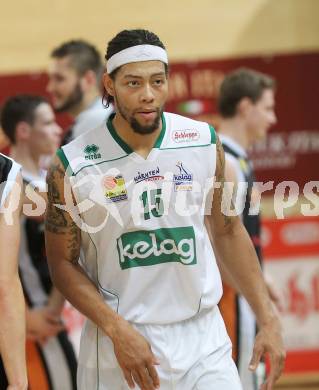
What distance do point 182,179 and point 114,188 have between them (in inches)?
11.5

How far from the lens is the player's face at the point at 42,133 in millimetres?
6383

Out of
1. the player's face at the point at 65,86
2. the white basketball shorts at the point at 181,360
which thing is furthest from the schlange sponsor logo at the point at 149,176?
the player's face at the point at 65,86

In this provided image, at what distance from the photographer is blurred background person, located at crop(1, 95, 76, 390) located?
6.01 meters

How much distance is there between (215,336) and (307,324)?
14.1ft

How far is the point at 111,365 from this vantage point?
429 cm

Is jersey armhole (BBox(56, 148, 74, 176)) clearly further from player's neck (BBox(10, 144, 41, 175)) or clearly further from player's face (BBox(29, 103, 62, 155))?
player's face (BBox(29, 103, 62, 155))

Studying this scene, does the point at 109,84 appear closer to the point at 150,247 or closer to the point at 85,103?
the point at 150,247

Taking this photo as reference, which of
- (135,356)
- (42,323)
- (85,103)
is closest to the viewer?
(135,356)

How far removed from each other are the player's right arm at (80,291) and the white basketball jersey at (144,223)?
64mm

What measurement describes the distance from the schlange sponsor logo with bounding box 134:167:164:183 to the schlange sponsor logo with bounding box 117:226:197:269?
0.72 ft

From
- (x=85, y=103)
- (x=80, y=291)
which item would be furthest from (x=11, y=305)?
(x=85, y=103)

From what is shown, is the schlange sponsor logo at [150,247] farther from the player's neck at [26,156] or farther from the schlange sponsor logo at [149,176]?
the player's neck at [26,156]

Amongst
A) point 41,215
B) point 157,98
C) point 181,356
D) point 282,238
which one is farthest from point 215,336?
point 282,238

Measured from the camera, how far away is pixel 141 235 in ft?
13.9
